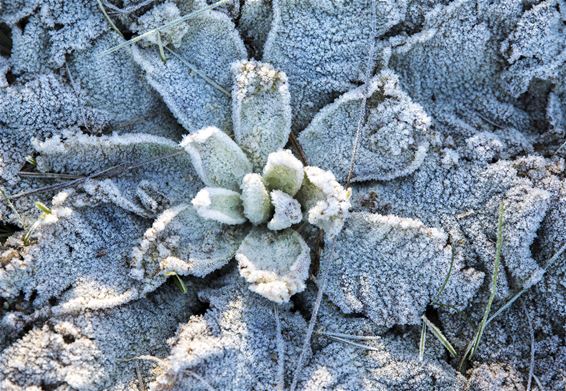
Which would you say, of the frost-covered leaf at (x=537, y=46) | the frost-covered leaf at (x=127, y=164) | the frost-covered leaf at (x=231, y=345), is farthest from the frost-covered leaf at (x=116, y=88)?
the frost-covered leaf at (x=537, y=46)

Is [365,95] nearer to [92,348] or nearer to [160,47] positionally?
[160,47]

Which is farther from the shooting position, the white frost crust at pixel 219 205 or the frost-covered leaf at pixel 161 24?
the frost-covered leaf at pixel 161 24

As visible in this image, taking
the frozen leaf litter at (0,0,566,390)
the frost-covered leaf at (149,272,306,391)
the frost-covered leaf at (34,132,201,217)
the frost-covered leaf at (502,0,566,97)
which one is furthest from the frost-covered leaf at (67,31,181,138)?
the frost-covered leaf at (502,0,566,97)

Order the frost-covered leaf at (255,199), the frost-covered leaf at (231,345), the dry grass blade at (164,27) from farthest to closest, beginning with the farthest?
the dry grass blade at (164,27) → the frost-covered leaf at (255,199) → the frost-covered leaf at (231,345)

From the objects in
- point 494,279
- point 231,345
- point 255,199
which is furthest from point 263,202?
point 494,279

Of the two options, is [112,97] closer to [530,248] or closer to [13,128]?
[13,128]

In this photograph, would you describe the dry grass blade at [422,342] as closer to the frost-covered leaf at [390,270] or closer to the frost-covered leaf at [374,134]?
the frost-covered leaf at [390,270]

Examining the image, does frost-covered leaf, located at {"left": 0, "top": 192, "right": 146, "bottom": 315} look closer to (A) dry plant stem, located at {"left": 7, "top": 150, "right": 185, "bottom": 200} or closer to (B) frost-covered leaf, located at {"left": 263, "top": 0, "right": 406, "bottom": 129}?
(A) dry plant stem, located at {"left": 7, "top": 150, "right": 185, "bottom": 200}
